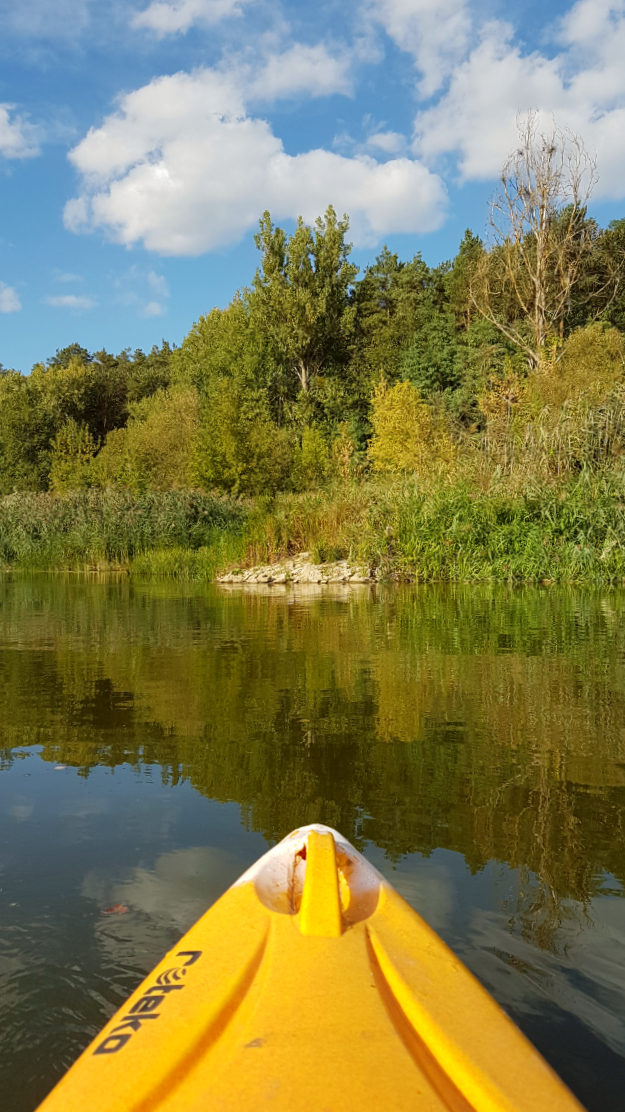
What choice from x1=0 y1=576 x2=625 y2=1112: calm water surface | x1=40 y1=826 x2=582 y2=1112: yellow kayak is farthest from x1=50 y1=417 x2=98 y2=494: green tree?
x1=40 y1=826 x2=582 y2=1112: yellow kayak

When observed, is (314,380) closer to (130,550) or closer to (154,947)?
(130,550)

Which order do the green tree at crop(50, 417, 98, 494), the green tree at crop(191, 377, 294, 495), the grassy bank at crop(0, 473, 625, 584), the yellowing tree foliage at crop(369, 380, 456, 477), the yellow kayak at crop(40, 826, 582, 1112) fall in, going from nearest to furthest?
the yellow kayak at crop(40, 826, 582, 1112)
the grassy bank at crop(0, 473, 625, 584)
the green tree at crop(191, 377, 294, 495)
the yellowing tree foliage at crop(369, 380, 456, 477)
the green tree at crop(50, 417, 98, 494)

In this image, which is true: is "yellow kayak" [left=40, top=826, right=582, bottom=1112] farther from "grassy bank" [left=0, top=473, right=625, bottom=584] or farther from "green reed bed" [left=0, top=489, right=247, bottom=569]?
"green reed bed" [left=0, top=489, right=247, bottom=569]

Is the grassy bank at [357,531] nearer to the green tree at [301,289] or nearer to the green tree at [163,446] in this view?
the green tree at [163,446]

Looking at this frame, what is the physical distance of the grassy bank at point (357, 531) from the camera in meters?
13.0

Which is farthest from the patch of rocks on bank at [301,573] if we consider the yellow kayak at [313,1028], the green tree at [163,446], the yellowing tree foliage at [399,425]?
the green tree at [163,446]

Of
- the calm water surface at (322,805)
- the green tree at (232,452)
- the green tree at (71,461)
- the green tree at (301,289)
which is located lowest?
the calm water surface at (322,805)

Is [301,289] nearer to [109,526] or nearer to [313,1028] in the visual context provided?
[109,526]

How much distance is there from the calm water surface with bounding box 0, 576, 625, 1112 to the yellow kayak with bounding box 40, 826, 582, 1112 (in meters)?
0.34

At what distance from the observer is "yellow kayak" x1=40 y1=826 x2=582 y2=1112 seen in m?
1.22

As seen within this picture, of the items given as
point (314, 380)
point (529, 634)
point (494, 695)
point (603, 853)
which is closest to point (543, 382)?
point (529, 634)

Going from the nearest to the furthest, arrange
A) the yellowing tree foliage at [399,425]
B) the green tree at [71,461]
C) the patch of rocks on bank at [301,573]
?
the patch of rocks on bank at [301,573]
the yellowing tree foliage at [399,425]
the green tree at [71,461]

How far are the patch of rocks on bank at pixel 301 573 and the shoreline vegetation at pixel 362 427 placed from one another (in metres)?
0.08

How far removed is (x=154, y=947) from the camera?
2123 millimetres
